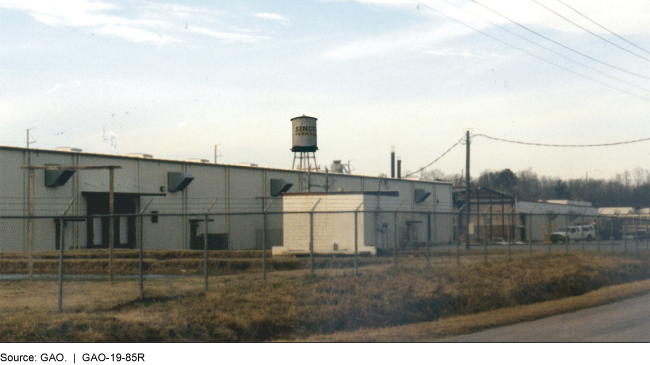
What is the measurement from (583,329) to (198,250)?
2345 centimetres

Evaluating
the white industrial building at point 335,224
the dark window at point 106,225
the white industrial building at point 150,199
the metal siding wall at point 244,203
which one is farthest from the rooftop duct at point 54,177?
the metal siding wall at point 244,203

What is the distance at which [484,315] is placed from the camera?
14242 millimetres

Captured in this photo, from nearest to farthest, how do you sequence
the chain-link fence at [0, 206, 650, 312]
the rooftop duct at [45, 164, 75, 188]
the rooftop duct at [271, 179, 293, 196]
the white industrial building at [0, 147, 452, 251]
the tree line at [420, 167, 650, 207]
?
the chain-link fence at [0, 206, 650, 312]
the white industrial building at [0, 147, 452, 251]
the rooftop duct at [45, 164, 75, 188]
the rooftop duct at [271, 179, 293, 196]
the tree line at [420, 167, 650, 207]

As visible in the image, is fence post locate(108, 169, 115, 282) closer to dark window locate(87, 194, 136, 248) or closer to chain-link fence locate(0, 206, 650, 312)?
chain-link fence locate(0, 206, 650, 312)

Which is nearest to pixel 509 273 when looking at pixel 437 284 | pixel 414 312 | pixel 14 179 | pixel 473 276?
pixel 473 276

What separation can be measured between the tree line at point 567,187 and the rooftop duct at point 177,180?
56.4 metres

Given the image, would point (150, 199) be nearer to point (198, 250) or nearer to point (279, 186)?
point (198, 250)

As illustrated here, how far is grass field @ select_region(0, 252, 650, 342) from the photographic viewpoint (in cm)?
1085

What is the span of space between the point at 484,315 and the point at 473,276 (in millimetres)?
3580

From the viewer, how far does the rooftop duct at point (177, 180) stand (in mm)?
39219

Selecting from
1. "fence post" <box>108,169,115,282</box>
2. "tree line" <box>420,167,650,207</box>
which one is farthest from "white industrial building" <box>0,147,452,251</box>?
"tree line" <box>420,167,650,207</box>

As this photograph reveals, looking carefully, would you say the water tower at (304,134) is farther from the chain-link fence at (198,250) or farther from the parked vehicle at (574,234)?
the parked vehicle at (574,234)

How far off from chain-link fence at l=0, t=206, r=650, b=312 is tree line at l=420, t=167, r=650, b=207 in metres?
44.6
